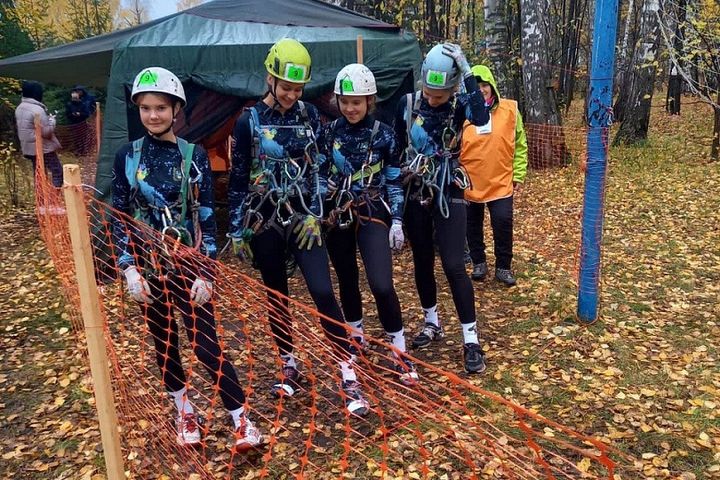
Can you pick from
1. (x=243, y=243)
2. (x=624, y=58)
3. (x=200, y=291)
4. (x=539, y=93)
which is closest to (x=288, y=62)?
(x=243, y=243)

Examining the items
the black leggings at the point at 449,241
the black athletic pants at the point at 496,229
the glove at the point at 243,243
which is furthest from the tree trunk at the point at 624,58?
the glove at the point at 243,243

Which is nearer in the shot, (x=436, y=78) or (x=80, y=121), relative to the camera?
(x=436, y=78)

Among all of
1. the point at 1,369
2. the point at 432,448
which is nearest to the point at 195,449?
the point at 432,448

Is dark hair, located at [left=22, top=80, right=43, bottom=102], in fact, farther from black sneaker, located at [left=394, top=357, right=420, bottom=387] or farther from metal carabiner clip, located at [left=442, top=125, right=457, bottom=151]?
black sneaker, located at [left=394, top=357, right=420, bottom=387]

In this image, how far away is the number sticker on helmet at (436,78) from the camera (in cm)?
323

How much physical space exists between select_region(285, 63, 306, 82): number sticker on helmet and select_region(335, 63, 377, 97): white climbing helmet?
0.28 m

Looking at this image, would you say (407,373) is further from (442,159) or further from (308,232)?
(442,159)

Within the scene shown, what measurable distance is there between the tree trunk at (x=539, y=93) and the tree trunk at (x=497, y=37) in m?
0.39

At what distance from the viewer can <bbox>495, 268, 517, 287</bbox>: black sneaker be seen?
16.9 feet

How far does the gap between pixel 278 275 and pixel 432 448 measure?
126 cm

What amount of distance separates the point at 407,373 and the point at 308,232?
4.21 ft

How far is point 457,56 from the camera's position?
3209 mm

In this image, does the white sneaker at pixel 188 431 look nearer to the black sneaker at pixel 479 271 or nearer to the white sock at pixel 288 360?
the white sock at pixel 288 360

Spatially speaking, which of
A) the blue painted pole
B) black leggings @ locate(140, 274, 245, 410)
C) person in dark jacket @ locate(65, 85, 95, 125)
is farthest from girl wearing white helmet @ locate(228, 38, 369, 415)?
person in dark jacket @ locate(65, 85, 95, 125)
